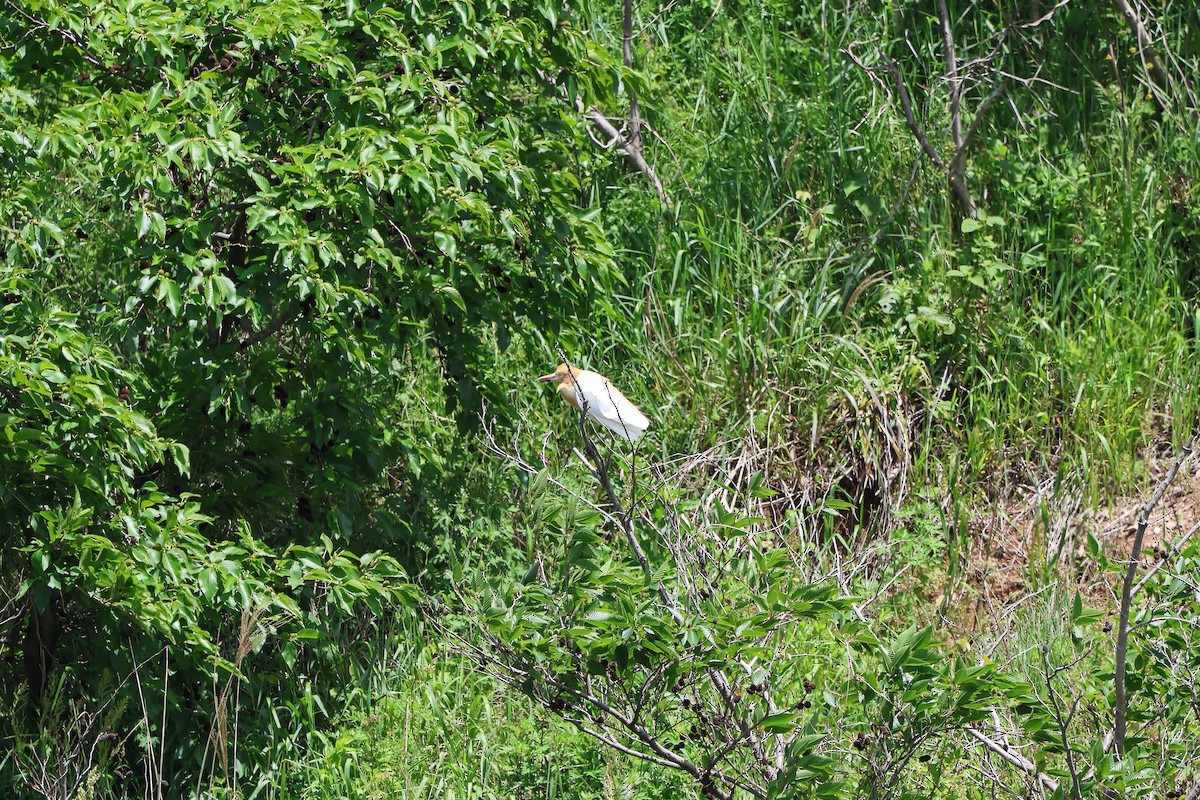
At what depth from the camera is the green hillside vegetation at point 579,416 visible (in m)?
3.14

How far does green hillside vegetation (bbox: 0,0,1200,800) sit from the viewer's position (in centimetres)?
314

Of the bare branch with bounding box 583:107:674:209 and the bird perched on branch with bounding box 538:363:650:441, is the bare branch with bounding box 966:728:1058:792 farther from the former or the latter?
the bare branch with bounding box 583:107:674:209


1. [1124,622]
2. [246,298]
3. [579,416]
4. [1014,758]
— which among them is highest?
[246,298]

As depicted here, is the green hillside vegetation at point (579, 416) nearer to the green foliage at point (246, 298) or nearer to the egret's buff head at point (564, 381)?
the green foliage at point (246, 298)

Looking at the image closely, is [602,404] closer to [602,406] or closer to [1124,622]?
[602,406]

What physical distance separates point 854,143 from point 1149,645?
11.0 ft

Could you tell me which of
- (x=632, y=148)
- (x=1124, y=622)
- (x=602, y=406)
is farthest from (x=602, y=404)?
(x=1124, y=622)

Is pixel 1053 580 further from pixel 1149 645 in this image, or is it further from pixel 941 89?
pixel 941 89

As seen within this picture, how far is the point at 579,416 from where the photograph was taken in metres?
4.74

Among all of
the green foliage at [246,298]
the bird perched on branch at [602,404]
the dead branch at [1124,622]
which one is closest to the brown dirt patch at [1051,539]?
the bird perched on branch at [602,404]

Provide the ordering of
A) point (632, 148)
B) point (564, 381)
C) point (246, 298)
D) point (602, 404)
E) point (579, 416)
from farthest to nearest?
1. point (632, 148)
2. point (564, 381)
3. point (579, 416)
4. point (602, 404)
5. point (246, 298)

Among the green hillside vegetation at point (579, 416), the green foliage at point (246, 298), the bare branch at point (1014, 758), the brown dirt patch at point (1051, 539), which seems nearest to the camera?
the bare branch at point (1014, 758)

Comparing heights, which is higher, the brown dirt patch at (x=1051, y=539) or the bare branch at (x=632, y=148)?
the bare branch at (x=632, y=148)

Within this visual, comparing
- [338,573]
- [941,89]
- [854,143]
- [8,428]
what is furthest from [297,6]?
[941,89]
